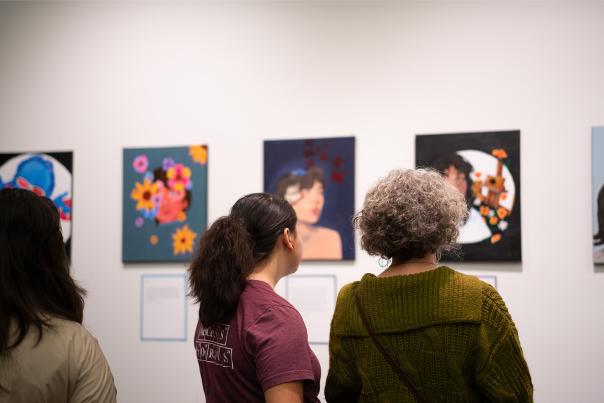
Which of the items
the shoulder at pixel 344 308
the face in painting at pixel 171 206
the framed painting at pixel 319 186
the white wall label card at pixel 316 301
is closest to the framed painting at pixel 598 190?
the framed painting at pixel 319 186

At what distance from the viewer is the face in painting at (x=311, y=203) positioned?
10.4 ft

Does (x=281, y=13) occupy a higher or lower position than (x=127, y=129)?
higher

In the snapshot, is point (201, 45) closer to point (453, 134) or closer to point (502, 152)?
point (453, 134)

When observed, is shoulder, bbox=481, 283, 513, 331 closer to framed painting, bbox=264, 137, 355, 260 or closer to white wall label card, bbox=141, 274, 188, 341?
framed painting, bbox=264, 137, 355, 260

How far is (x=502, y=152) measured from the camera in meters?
2.98

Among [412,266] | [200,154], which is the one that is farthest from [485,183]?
[412,266]

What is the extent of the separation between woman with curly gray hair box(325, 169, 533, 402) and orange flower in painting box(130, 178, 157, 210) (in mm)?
1878

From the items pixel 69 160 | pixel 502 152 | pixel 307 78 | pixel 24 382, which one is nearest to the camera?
pixel 24 382

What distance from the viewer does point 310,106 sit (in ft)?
10.6

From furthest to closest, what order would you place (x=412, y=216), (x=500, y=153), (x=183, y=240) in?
(x=183, y=240), (x=500, y=153), (x=412, y=216)

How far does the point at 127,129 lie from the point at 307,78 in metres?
0.97

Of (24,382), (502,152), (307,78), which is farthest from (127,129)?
(24,382)

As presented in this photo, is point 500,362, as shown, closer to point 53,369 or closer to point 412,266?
point 412,266

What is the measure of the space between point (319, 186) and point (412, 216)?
1552 mm
